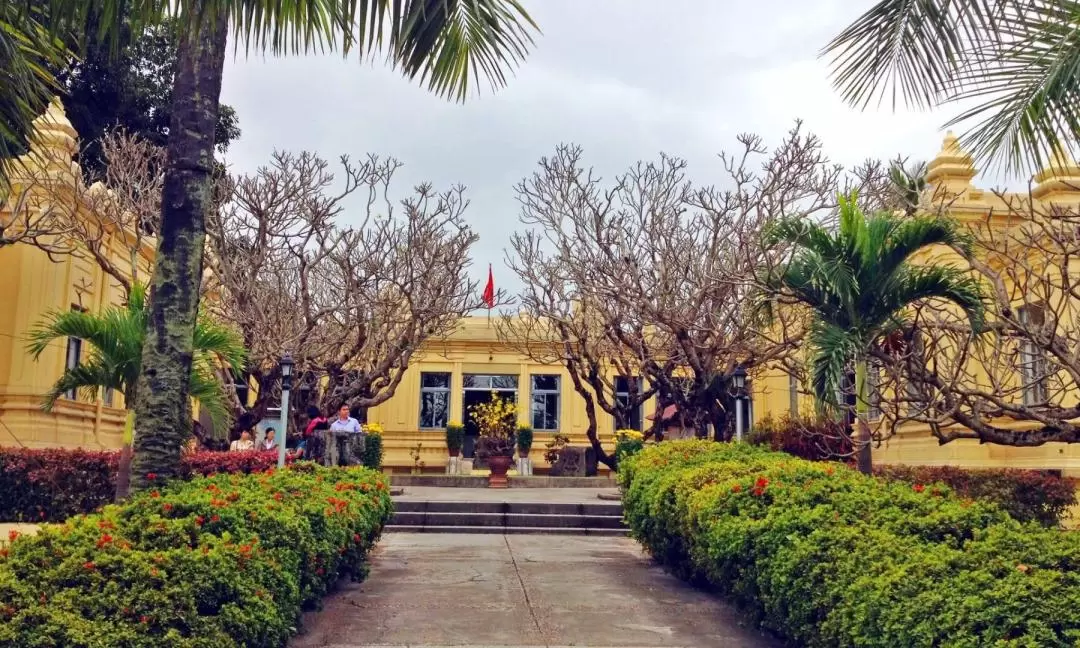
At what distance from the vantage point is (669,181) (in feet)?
62.1

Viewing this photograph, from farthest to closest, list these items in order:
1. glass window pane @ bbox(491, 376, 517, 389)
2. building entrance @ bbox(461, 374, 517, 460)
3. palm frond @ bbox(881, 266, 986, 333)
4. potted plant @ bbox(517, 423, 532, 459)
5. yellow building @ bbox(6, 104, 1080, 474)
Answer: glass window pane @ bbox(491, 376, 517, 389)
building entrance @ bbox(461, 374, 517, 460)
potted plant @ bbox(517, 423, 532, 459)
yellow building @ bbox(6, 104, 1080, 474)
palm frond @ bbox(881, 266, 986, 333)

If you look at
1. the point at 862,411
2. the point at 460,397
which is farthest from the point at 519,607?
the point at 460,397

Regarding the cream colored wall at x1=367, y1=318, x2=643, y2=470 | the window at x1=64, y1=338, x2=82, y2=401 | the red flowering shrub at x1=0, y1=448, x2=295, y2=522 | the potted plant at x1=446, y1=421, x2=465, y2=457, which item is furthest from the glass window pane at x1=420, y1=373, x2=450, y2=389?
the red flowering shrub at x1=0, y1=448, x2=295, y2=522

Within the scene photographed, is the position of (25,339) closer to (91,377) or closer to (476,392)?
(91,377)

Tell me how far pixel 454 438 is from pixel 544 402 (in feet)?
11.6

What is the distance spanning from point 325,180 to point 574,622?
13.1 metres

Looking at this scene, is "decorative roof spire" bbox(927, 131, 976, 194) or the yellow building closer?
the yellow building

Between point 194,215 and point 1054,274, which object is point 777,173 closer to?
point 1054,274

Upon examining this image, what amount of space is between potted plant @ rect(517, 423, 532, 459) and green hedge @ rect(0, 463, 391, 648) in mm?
22386

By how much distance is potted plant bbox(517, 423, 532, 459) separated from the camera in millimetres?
28703

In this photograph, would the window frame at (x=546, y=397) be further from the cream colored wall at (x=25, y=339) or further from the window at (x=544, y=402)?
the cream colored wall at (x=25, y=339)

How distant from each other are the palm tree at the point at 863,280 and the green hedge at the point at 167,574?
553 centimetres

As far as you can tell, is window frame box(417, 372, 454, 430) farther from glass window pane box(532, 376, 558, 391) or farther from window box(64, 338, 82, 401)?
window box(64, 338, 82, 401)

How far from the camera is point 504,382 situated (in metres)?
31.0
